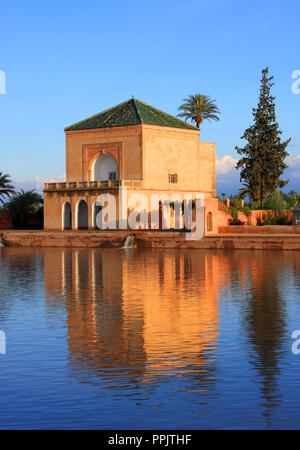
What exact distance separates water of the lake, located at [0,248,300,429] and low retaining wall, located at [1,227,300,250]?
45.7 ft

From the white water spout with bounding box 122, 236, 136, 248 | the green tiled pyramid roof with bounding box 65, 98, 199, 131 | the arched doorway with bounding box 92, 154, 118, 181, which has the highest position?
the green tiled pyramid roof with bounding box 65, 98, 199, 131

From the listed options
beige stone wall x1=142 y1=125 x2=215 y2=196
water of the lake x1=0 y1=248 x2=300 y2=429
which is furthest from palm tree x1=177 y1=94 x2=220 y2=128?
water of the lake x1=0 y1=248 x2=300 y2=429

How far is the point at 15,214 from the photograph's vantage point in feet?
182

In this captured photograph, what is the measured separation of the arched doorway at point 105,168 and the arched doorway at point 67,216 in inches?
127

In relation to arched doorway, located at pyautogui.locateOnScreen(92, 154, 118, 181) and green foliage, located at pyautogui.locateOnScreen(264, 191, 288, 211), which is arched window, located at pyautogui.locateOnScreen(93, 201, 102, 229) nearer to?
arched doorway, located at pyautogui.locateOnScreen(92, 154, 118, 181)

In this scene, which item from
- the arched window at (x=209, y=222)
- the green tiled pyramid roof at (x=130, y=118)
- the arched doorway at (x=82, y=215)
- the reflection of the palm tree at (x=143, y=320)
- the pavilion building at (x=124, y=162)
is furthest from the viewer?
the arched doorway at (x=82, y=215)

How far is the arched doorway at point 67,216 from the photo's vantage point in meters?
51.3

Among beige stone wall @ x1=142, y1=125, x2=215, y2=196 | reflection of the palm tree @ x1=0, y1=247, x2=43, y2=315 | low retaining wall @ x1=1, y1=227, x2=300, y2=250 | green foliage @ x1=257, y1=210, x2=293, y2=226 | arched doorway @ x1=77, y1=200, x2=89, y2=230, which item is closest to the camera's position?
reflection of the palm tree @ x1=0, y1=247, x2=43, y2=315

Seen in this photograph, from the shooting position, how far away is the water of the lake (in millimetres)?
7633

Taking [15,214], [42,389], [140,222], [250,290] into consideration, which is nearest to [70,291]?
[250,290]

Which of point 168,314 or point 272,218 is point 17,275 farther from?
point 272,218

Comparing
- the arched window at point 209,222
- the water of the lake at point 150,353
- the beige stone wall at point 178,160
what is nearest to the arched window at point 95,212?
the beige stone wall at point 178,160

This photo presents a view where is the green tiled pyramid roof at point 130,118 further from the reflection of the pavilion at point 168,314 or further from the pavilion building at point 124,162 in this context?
the reflection of the pavilion at point 168,314

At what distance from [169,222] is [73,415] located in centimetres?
4066
